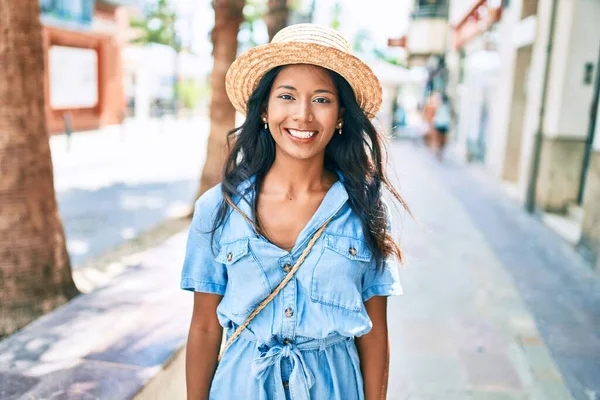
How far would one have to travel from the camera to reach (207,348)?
180cm

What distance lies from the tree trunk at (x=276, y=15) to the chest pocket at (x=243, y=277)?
7.08m

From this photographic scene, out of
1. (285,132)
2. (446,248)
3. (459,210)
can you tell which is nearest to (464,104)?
(459,210)

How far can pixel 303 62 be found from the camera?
1.72m

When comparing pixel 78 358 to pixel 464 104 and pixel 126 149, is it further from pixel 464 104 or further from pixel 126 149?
pixel 464 104

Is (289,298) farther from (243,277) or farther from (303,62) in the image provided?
(303,62)

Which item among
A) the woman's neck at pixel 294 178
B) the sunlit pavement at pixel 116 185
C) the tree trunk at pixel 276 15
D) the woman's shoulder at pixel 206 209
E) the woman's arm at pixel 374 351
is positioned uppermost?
the tree trunk at pixel 276 15

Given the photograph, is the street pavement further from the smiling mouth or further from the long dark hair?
the smiling mouth

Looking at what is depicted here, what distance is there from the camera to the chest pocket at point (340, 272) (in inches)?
64.8

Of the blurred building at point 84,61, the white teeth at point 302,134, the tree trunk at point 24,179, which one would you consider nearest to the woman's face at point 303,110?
the white teeth at point 302,134

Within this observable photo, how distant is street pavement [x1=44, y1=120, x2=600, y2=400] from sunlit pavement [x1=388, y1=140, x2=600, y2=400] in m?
0.01

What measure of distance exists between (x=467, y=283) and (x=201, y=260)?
4361 mm

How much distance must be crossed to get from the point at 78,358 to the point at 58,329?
471 millimetres

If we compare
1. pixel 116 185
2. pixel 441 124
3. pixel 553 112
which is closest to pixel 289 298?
pixel 553 112

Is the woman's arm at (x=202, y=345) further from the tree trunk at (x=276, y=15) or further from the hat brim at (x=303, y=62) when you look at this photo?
the tree trunk at (x=276, y=15)
